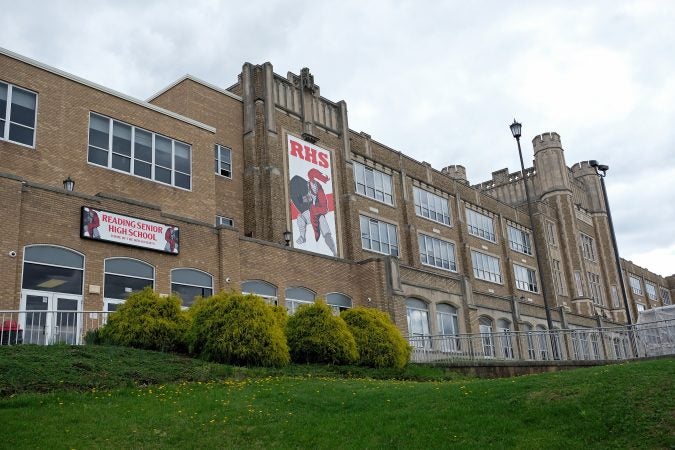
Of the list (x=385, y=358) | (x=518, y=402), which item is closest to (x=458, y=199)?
(x=385, y=358)

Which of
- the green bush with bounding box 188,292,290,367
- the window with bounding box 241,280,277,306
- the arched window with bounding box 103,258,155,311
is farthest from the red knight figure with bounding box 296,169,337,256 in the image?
the green bush with bounding box 188,292,290,367

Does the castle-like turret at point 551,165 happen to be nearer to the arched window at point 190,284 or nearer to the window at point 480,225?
the window at point 480,225

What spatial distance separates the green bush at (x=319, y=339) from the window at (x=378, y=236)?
17049 millimetres

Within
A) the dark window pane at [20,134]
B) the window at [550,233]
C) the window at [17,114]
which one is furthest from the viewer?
the window at [550,233]

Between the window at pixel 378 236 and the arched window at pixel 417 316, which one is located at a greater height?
the window at pixel 378 236

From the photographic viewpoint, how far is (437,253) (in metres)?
44.7

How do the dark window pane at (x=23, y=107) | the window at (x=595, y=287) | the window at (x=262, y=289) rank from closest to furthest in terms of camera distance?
the dark window pane at (x=23, y=107), the window at (x=262, y=289), the window at (x=595, y=287)

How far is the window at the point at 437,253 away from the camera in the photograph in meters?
43.3

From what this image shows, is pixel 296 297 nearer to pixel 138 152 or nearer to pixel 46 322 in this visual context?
pixel 138 152

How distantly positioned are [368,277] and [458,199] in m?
18.3

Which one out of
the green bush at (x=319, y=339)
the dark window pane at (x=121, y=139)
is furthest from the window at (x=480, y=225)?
the green bush at (x=319, y=339)

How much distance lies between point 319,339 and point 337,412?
7465 mm

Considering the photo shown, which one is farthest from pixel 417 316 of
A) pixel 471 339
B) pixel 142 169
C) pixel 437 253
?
pixel 142 169

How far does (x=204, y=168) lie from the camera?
95.5ft
